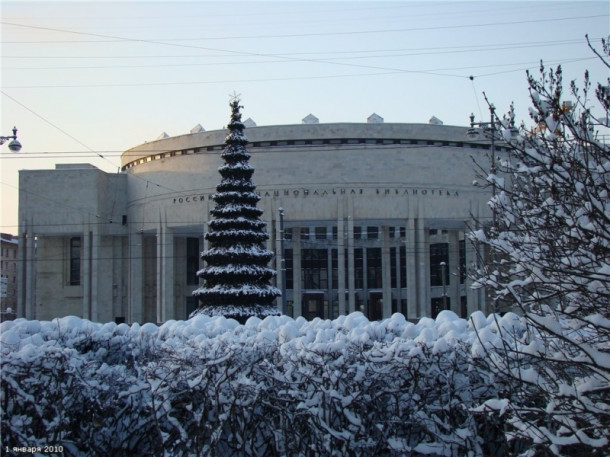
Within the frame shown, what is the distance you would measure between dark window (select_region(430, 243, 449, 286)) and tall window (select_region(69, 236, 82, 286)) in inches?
1172

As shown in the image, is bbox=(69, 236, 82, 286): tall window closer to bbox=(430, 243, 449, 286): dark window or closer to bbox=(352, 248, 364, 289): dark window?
bbox=(352, 248, 364, 289): dark window

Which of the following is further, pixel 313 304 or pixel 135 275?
pixel 313 304

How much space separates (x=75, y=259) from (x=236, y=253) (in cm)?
3824

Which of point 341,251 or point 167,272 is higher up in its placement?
point 341,251

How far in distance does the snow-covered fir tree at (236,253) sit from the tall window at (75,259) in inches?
1424

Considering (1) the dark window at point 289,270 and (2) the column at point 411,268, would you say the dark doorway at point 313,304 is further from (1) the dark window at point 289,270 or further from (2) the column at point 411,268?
(2) the column at point 411,268

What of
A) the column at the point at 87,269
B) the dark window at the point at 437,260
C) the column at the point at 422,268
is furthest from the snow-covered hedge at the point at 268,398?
the dark window at the point at 437,260

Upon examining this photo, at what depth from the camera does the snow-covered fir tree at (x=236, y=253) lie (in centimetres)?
1956

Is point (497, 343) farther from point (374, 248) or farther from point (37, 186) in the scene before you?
point (374, 248)

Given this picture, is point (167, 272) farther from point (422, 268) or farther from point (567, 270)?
point (567, 270)

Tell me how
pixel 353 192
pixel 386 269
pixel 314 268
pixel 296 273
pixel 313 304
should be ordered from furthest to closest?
pixel 314 268, pixel 313 304, pixel 386 269, pixel 296 273, pixel 353 192

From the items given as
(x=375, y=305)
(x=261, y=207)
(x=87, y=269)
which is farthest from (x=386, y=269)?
(x=87, y=269)

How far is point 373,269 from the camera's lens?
60469mm

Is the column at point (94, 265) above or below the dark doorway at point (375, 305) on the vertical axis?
above
